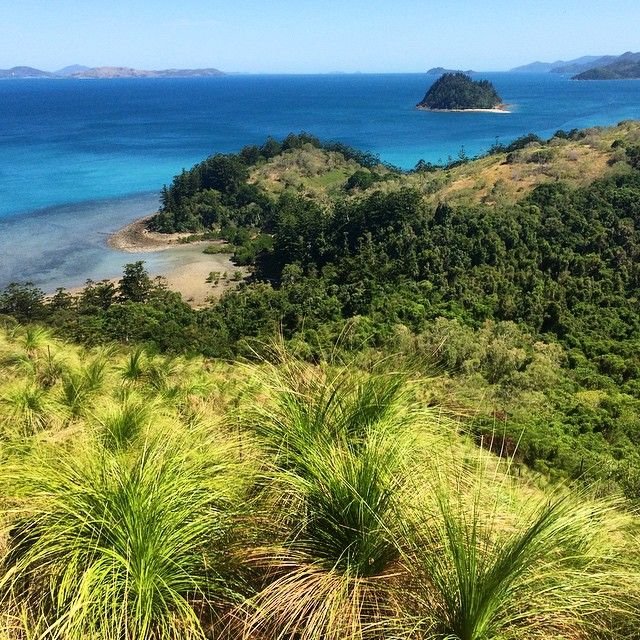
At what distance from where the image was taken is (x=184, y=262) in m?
34.2

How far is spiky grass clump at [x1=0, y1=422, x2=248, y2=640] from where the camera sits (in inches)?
71.2

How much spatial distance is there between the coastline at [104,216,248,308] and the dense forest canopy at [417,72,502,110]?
86169 millimetres

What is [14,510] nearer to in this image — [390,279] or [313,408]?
[313,408]

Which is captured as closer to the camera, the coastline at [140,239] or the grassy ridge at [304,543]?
the grassy ridge at [304,543]

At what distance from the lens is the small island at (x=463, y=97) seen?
357 feet

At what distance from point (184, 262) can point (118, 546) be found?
1317 inches

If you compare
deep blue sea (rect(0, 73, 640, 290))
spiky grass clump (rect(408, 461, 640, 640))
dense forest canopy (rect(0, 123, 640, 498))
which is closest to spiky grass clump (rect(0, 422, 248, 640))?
spiky grass clump (rect(408, 461, 640, 640))

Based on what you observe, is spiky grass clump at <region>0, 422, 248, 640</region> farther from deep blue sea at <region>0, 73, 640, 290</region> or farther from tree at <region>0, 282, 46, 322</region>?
deep blue sea at <region>0, 73, 640, 290</region>

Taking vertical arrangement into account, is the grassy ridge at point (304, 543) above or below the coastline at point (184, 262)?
above

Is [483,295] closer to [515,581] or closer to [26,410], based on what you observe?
[26,410]

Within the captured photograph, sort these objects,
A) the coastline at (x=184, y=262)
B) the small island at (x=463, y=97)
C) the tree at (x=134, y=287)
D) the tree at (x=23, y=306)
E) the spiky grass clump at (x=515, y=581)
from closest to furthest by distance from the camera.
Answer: the spiky grass clump at (x=515, y=581)
the tree at (x=23, y=306)
the tree at (x=134, y=287)
the coastline at (x=184, y=262)
the small island at (x=463, y=97)

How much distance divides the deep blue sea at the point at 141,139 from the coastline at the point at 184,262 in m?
1.23

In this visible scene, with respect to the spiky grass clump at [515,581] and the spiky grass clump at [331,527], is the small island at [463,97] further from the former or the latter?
the spiky grass clump at [515,581]

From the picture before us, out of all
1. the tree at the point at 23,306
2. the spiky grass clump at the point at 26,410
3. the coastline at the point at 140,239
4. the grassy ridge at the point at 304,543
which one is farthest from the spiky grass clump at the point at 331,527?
the coastline at the point at 140,239
